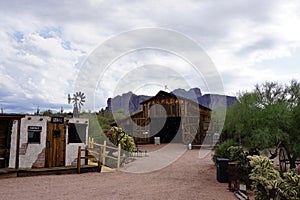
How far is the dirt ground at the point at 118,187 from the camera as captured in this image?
20.9ft

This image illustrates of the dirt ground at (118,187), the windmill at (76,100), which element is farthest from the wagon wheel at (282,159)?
the windmill at (76,100)

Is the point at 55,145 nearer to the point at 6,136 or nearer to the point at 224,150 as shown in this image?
the point at 6,136

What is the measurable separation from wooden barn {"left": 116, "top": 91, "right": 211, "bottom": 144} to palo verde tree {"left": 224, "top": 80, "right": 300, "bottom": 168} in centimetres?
1399

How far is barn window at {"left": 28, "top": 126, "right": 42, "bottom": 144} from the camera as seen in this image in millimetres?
9727

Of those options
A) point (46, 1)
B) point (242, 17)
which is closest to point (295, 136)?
point (242, 17)

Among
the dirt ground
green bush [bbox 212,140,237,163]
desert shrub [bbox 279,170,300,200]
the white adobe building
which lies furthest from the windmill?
desert shrub [bbox 279,170,300,200]

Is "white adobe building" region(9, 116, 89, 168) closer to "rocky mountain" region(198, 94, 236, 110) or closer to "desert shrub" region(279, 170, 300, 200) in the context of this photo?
"rocky mountain" region(198, 94, 236, 110)

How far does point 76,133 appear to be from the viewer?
430 inches

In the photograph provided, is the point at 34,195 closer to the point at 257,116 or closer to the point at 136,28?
the point at 257,116

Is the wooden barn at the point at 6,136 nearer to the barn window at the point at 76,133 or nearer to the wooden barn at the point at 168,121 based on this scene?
the barn window at the point at 76,133

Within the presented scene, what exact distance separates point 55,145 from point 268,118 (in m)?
7.94

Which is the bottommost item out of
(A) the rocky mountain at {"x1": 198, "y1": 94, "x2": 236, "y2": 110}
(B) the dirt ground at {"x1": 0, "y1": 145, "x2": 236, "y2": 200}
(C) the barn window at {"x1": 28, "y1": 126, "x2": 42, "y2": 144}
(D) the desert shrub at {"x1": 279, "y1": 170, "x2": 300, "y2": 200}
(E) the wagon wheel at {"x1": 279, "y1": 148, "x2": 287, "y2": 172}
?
(B) the dirt ground at {"x1": 0, "y1": 145, "x2": 236, "y2": 200}

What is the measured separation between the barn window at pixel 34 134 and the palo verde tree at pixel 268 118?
7.10 metres

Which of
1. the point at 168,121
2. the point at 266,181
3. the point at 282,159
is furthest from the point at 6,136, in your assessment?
the point at 168,121
